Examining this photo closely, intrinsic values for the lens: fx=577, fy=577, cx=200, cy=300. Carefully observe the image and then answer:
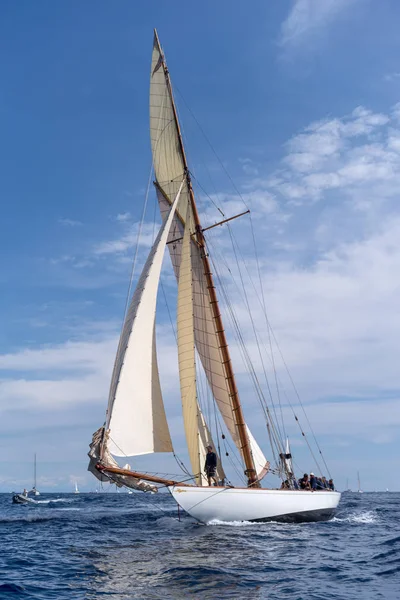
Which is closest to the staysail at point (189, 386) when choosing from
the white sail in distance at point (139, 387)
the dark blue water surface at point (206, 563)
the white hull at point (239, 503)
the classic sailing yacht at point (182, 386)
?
the classic sailing yacht at point (182, 386)

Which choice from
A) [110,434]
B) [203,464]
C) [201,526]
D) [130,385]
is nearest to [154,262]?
[130,385]

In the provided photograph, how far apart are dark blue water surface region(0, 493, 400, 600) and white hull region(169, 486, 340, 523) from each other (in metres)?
0.47

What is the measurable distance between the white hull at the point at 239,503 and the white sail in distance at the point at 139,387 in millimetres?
2540

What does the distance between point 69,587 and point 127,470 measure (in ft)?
28.8

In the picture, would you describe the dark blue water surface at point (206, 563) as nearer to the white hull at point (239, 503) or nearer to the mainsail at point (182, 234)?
the white hull at point (239, 503)

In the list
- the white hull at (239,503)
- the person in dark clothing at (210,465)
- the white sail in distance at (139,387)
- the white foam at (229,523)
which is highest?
the white sail in distance at (139,387)

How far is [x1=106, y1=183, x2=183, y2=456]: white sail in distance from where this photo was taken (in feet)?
76.1

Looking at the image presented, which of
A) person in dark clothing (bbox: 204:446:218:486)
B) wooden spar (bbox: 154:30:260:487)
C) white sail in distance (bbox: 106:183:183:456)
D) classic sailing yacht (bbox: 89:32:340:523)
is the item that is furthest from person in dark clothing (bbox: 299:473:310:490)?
white sail in distance (bbox: 106:183:183:456)

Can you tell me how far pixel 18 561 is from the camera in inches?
800

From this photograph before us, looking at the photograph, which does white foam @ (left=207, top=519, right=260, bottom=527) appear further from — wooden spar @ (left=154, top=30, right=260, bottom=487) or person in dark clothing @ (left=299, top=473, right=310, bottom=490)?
person in dark clothing @ (left=299, top=473, right=310, bottom=490)

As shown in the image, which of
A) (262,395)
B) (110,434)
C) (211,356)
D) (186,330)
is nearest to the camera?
(110,434)

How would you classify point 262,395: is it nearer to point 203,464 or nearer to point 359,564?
point 203,464

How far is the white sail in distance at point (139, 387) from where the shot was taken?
23.2 meters

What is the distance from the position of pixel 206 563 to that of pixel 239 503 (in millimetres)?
8193
